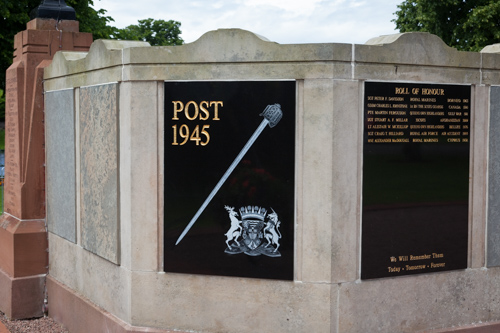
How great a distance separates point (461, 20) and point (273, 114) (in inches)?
861

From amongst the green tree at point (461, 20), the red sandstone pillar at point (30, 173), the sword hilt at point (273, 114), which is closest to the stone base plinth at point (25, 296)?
the red sandstone pillar at point (30, 173)

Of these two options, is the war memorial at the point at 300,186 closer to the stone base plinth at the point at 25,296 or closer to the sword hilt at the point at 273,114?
the sword hilt at the point at 273,114

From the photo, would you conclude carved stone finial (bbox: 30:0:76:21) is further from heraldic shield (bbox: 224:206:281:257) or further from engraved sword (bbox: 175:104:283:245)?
heraldic shield (bbox: 224:206:281:257)

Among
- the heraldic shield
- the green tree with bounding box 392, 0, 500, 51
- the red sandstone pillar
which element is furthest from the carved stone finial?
the green tree with bounding box 392, 0, 500, 51

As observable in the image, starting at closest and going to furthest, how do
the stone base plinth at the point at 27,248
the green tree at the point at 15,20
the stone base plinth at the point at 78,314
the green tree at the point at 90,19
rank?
the stone base plinth at the point at 78,314 < the stone base plinth at the point at 27,248 < the green tree at the point at 15,20 < the green tree at the point at 90,19

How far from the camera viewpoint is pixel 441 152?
19.7 ft

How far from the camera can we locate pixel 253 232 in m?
5.74

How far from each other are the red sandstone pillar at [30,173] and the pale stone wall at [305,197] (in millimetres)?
1861

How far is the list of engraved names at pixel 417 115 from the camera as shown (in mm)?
5676

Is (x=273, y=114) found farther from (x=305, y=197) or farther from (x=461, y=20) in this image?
(x=461, y=20)

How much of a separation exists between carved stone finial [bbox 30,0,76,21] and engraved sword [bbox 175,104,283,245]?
164 inches

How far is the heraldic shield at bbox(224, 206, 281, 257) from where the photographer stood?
5.70 metres

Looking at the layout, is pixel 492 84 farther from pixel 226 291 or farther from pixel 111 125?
pixel 111 125

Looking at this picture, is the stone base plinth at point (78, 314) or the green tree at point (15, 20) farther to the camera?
the green tree at point (15, 20)
